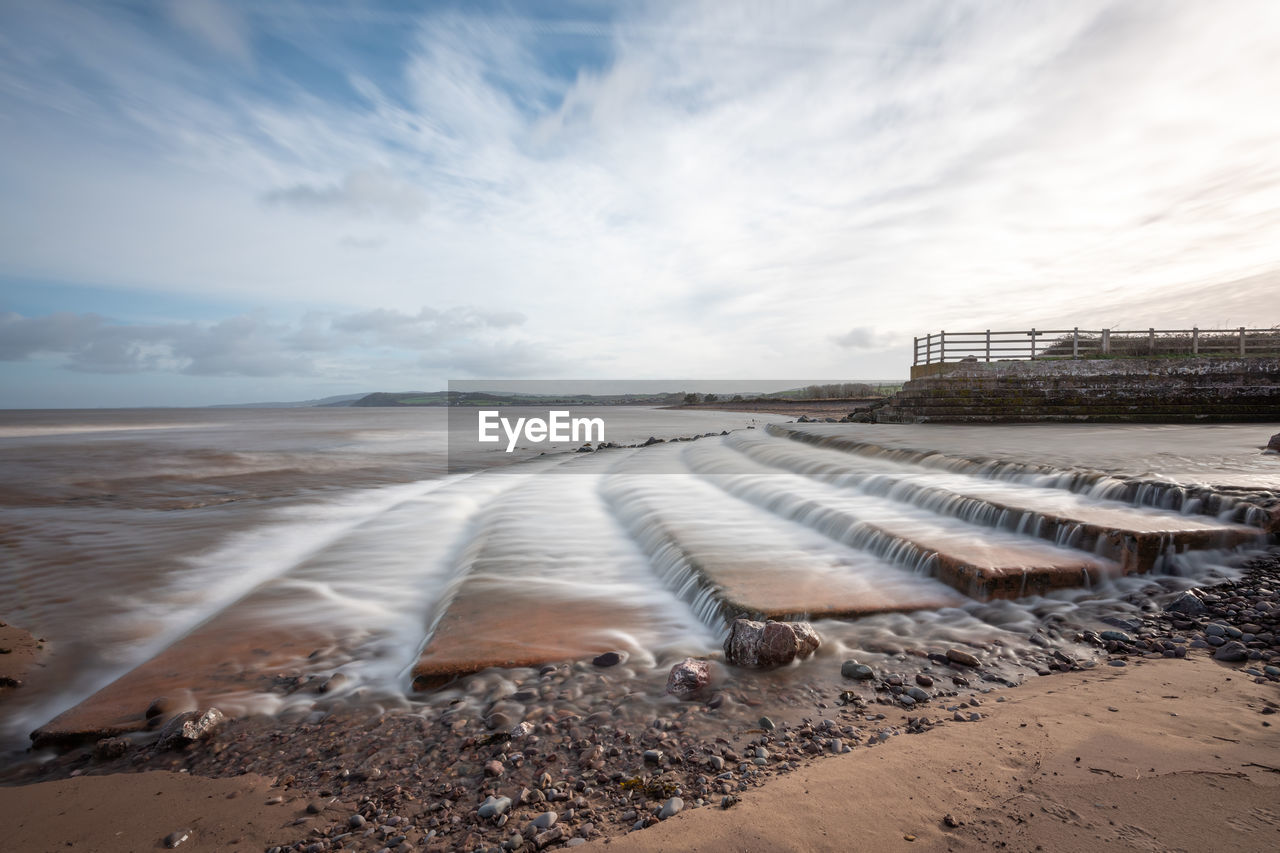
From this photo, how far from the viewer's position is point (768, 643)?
4617 mm

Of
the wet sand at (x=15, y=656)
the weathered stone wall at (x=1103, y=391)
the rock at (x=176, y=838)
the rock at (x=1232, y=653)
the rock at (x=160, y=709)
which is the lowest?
the wet sand at (x=15, y=656)

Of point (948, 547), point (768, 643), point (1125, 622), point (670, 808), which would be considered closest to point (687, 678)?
point (768, 643)

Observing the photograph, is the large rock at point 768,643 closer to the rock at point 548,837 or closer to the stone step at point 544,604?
the stone step at point 544,604

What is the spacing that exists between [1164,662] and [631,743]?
4.10 m

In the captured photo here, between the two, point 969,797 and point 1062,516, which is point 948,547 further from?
point 969,797

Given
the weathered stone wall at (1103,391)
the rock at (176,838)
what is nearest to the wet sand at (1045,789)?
the rock at (176,838)

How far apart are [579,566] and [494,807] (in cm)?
493

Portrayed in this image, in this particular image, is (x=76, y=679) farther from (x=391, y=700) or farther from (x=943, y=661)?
(x=943, y=661)

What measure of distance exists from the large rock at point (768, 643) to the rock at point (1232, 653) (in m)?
2.93

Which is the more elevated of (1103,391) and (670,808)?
(1103,391)

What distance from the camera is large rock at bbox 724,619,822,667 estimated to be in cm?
460

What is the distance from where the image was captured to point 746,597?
5805 millimetres

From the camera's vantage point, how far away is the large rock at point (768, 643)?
15.1ft

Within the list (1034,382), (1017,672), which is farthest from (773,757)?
(1034,382)
